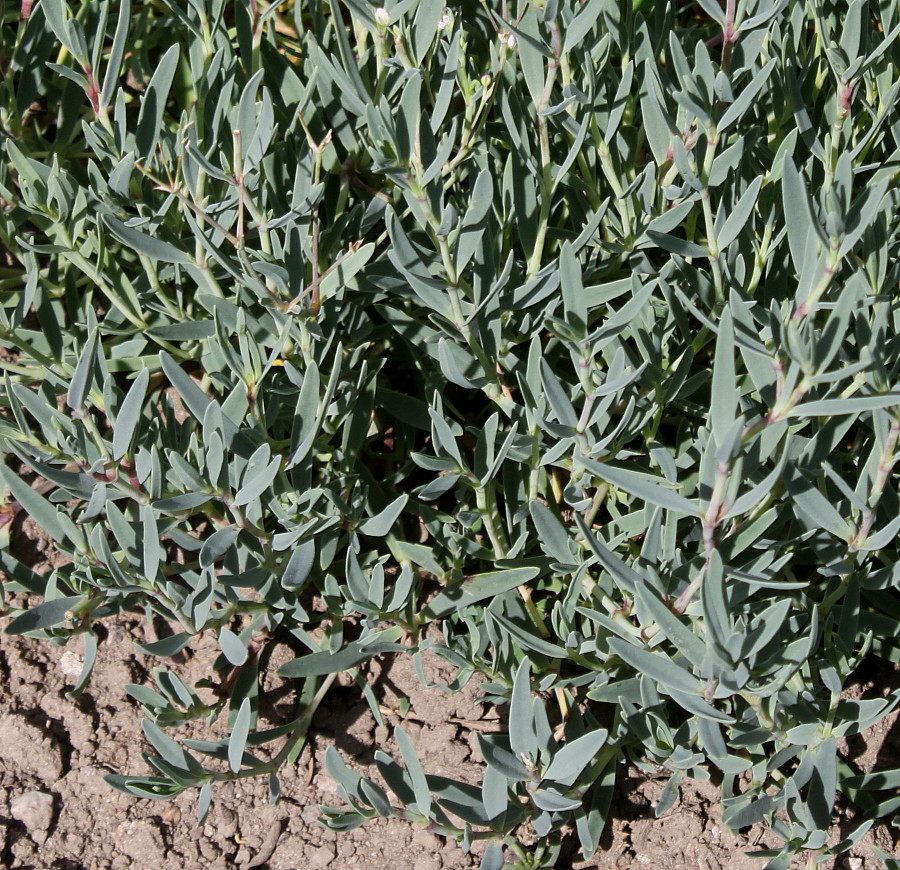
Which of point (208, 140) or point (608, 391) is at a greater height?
point (208, 140)

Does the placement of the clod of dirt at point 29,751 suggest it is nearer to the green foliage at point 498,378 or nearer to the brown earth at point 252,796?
the brown earth at point 252,796

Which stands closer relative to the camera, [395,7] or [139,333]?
[395,7]

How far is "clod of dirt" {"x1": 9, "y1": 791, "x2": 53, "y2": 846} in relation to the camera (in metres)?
1.55

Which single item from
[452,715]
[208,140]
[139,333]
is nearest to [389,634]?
[452,715]

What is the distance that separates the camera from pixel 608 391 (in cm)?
118

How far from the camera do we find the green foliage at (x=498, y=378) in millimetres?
1214

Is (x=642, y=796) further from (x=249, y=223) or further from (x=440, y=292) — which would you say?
(x=249, y=223)

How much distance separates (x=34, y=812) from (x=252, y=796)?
1.11ft

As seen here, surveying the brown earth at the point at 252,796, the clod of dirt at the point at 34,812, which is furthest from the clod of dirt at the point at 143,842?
the clod of dirt at the point at 34,812

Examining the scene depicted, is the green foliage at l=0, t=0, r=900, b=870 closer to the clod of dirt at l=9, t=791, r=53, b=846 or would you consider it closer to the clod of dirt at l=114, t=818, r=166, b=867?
the clod of dirt at l=114, t=818, r=166, b=867

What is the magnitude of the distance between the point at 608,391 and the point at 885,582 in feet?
1.65

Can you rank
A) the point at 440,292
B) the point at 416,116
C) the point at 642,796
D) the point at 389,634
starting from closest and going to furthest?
the point at 416,116
the point at 440,292
the point at 389,634
the point at 642,796

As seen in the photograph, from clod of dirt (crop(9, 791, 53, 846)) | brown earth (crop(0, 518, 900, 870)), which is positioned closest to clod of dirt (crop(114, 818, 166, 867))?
brown earth (crop(0, 518, 900, 870))

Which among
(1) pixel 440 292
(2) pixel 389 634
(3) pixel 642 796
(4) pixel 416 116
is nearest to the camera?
(4) pixel 416 116
